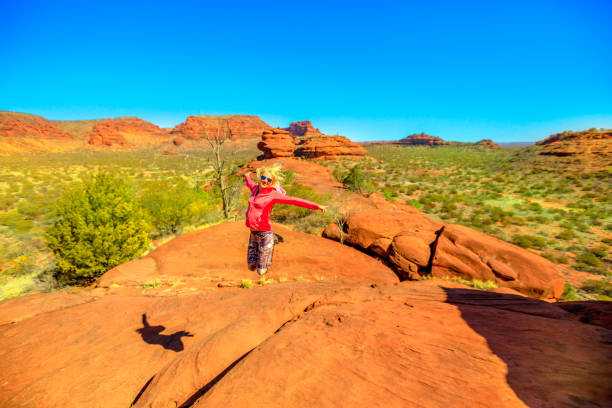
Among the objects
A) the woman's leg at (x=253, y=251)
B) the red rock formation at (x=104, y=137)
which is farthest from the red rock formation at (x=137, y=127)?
the woman's leg at (x=253, y=251)

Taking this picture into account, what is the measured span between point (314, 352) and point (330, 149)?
62.7 meters

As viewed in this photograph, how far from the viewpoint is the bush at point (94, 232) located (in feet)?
33.9

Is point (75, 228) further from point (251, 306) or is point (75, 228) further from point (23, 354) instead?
point (251, 306)

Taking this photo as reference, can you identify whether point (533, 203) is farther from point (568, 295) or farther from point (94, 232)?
point (94, 232)

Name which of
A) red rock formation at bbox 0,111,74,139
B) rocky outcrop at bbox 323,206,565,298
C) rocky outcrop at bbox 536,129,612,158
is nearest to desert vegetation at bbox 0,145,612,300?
rocky outcrop at bbox 323,206,565,298

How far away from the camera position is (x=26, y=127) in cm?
10756

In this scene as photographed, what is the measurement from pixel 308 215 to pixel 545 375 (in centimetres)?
1791

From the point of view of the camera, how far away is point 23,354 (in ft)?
16.5

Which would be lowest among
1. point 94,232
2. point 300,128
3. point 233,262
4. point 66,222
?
point 233,262

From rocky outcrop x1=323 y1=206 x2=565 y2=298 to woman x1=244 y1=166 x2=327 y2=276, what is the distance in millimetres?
9384

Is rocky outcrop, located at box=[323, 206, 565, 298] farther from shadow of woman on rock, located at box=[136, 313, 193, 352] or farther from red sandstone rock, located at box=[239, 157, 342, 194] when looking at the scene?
red sandstone rock, located at box=[239, 157, 342, 194]

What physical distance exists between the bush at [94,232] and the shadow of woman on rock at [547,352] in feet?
43.1

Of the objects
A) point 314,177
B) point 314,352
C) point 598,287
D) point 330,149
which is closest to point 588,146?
point 330,149

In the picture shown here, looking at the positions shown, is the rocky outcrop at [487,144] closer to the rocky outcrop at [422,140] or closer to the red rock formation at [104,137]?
the rocky outcrop at [422,140]
